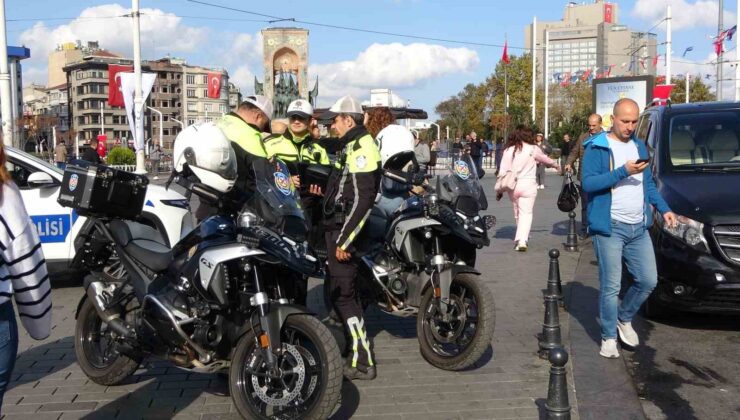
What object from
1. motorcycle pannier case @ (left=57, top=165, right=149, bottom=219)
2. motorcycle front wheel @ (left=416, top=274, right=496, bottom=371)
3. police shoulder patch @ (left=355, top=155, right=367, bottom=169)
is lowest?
motorcycle front wheel @ (left=416, top=274, right=496, bottom=371)

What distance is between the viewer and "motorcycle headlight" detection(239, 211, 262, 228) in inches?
181

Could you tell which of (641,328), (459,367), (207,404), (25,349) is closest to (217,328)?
(207,404)

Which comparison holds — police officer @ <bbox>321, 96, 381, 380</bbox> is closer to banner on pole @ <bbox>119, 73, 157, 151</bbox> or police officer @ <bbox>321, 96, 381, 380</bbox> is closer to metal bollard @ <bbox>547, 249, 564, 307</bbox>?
metal bollard @ <bbox>547, 249, 564, 307</bbox>

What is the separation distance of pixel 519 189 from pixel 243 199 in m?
7.09

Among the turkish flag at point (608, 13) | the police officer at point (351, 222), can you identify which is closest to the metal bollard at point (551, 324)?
the police officer at point (351, 222)

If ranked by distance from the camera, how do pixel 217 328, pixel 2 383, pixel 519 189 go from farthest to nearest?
pixel 519 189
pixel 217 328
pixel 2 383

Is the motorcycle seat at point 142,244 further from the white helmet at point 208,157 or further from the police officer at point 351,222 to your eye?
the police officer at point 351,222

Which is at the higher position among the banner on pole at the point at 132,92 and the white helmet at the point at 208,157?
the banner on pole at the point at 132,92

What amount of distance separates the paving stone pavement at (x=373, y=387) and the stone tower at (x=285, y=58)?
4652 cm

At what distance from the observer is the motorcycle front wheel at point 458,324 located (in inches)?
219

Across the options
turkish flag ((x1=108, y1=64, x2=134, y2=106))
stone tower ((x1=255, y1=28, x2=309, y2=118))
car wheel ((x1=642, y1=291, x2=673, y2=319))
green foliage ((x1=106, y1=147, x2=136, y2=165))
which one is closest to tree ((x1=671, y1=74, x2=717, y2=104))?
stone tower ((x1=255, y1=28, x2=309, y2=118))

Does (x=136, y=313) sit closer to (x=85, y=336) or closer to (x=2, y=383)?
(x=85, y=336)

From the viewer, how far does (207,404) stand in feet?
17.0

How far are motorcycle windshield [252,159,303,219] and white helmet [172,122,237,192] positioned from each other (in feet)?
0.74
